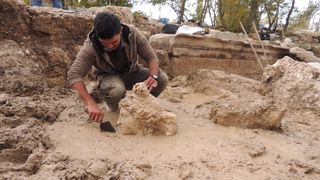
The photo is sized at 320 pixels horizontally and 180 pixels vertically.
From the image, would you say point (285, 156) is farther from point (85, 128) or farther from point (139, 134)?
point (85, 128)

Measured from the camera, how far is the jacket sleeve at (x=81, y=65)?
2.93 m

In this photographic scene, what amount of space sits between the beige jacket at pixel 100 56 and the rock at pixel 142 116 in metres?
0.45

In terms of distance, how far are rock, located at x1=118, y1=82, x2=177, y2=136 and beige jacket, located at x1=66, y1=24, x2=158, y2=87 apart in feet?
1.47

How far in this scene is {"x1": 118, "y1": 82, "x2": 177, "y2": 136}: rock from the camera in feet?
9.27

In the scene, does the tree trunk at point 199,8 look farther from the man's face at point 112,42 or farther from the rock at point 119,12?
the man's face at point 112,42

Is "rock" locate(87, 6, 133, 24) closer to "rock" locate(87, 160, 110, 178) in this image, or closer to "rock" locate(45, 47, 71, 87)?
"rock" locate(45, 47, 71, 87)

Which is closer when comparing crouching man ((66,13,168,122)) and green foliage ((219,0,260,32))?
crouching man ((66,13,168,122))

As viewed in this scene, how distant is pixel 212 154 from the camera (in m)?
2.54

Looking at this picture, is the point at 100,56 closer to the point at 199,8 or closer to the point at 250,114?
the point at 250,114

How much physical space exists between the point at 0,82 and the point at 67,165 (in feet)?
4.79

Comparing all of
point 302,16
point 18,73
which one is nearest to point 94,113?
point 18,73

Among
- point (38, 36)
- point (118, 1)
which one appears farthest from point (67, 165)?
point (118, 1)

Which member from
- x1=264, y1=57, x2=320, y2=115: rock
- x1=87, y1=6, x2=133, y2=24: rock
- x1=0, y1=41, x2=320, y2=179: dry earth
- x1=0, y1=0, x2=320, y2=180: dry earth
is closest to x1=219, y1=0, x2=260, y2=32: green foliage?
x1=87, y1=6, x2=133, y2=24: rock

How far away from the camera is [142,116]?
283 centimetres
